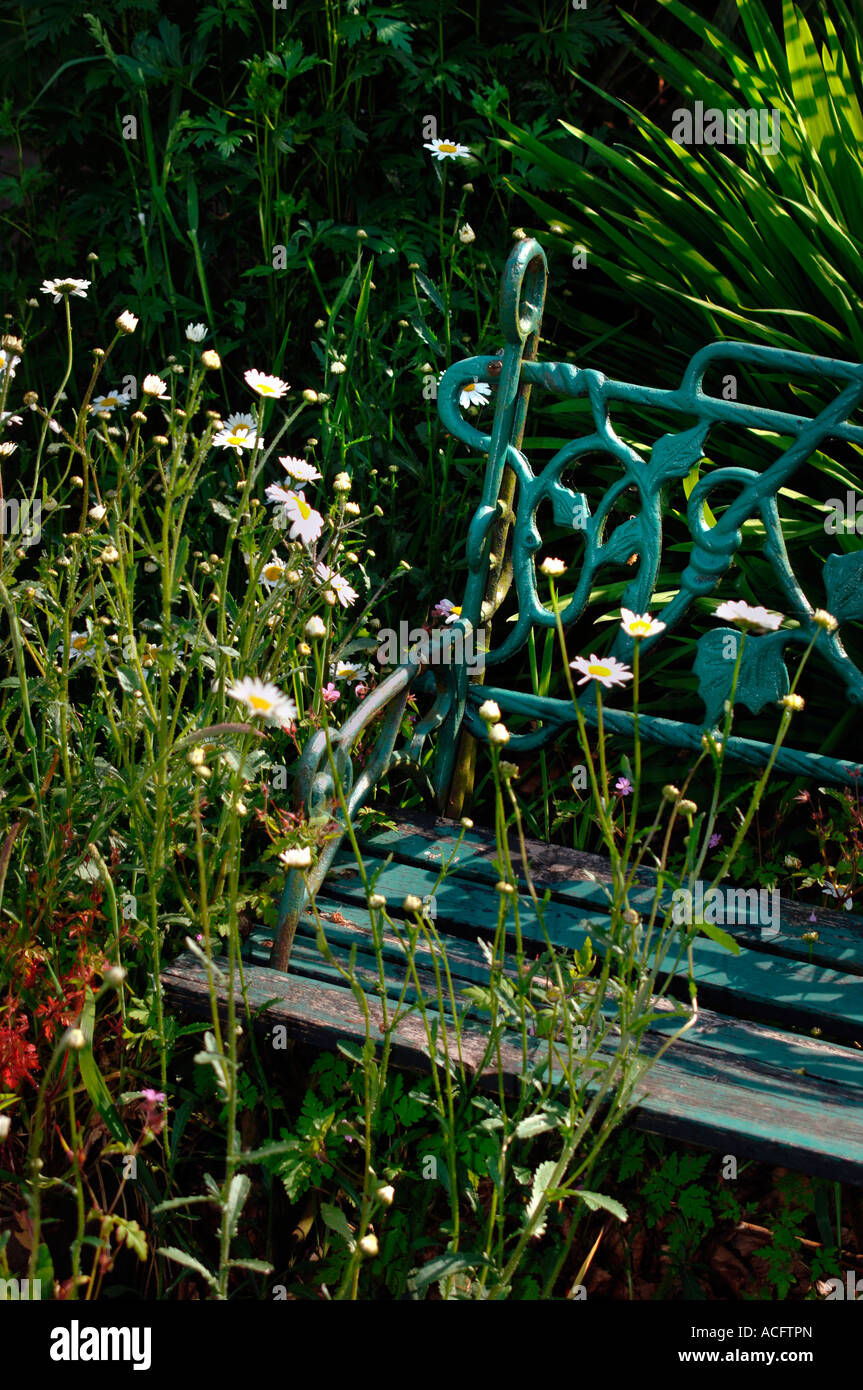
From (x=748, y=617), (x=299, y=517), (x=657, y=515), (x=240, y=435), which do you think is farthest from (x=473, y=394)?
(x=748, y=617)

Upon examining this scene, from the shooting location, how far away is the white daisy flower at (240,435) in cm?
186

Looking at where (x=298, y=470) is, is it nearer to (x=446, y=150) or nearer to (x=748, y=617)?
(x=748, y=617)

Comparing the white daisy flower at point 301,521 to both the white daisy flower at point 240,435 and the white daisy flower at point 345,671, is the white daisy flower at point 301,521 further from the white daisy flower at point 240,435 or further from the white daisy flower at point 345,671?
the white daisy flower at point 345,671

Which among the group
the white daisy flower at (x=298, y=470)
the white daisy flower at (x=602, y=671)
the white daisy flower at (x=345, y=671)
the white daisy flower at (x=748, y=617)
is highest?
the white daisy flower at (x=298, y=470)

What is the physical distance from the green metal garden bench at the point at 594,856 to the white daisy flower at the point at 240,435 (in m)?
0.40

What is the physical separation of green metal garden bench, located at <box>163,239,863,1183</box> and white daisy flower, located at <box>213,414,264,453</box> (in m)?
0.40

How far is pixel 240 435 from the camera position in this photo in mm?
1904

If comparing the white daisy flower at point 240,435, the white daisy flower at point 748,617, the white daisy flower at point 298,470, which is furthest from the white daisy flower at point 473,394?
the white daisy flower at point 748,617

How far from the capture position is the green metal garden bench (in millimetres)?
1557

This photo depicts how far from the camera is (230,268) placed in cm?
317

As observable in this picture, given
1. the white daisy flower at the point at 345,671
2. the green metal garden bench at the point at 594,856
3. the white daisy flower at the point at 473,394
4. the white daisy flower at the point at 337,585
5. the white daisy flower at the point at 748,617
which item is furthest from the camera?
the white daisy flower at the point at 473,394

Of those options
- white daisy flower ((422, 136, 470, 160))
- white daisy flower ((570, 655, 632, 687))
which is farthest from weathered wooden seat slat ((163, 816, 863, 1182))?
white daisy flower ((422, 136, 470, 160))

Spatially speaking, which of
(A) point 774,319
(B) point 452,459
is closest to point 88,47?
(B) point 452,459

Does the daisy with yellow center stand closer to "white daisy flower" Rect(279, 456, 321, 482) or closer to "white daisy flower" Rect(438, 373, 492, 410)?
"white daisy flower" Rect(279, 456, 321, 482)
